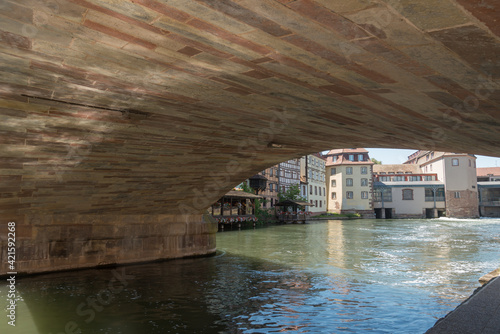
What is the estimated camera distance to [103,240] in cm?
1302

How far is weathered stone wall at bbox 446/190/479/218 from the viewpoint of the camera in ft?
204

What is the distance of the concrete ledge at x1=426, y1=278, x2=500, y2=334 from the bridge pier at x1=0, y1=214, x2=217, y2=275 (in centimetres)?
1084

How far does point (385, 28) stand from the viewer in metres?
2.83

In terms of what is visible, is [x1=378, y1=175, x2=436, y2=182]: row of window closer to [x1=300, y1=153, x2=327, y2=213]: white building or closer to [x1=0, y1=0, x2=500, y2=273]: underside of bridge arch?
[x1=300, y1=153, x2=327, y2=213]: white building

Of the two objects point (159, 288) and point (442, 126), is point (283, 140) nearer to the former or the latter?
point (442, 126)

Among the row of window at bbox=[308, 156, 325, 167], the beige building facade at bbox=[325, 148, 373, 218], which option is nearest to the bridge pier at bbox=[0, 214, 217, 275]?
the row of window at bbox=[308, 156, 325, 167]

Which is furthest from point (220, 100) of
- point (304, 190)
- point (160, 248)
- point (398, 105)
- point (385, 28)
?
point (304, 190)

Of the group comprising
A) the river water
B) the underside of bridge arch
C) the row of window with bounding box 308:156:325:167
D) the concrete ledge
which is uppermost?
the row of window with bounding box 308:156:325:167

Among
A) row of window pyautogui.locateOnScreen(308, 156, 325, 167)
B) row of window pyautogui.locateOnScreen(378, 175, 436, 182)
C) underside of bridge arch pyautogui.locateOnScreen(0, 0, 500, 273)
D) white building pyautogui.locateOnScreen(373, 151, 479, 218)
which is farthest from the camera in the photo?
row of window pyautogui.locateOnScreen(378, 175, 436, 182)

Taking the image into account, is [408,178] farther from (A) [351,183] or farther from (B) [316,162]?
(B) [316,162]

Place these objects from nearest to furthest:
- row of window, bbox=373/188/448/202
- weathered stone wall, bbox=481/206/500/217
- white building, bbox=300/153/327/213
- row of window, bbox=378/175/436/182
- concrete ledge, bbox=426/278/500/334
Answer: concrete ledge, bbox=426/278/500/334 → white building, bbox=300/153/327/213 → row of window, bbox=373/188/448/202 → weathered stone wall, bbox=481/206/500/217 → row of window, bbox=378/175/436/182

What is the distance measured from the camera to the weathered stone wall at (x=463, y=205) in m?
62.3

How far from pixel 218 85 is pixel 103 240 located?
32.9ft

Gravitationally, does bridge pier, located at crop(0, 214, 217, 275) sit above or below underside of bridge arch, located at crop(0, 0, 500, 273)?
below
